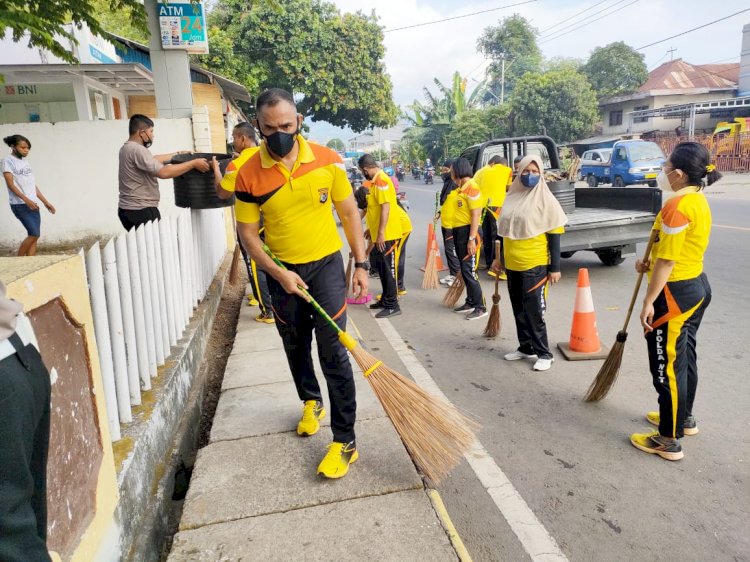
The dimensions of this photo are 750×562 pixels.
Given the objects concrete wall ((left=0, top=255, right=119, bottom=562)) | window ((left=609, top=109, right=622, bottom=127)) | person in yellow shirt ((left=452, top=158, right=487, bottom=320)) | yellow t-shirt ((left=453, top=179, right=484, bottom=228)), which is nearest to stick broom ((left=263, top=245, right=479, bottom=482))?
concrete wall ((left=0, top=255, right=119, bottom=562))

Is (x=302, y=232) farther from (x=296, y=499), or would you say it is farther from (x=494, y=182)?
(x=494, y=182)

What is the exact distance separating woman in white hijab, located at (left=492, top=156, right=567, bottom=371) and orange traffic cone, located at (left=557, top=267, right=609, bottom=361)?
0.36 metres

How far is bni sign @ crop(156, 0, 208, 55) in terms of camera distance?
23.3ft

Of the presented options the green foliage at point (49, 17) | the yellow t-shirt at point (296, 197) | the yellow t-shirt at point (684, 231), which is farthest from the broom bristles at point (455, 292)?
the green foliage at point (49, 17)

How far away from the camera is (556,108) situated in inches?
1358

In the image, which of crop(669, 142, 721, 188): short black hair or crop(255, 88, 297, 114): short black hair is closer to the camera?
crop(255, 88, 297, 114): short black hair

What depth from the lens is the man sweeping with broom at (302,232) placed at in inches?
103

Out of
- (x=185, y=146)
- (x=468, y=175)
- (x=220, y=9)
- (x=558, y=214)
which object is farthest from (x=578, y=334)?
(x=220, y=9)

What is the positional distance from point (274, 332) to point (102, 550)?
3.21 metres

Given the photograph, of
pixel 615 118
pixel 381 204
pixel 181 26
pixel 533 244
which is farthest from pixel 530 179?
pixel 615 118

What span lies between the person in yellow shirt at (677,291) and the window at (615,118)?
3848 centimetres

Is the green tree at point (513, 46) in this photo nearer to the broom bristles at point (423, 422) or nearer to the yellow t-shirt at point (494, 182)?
the yellow t-shirt at point (494, 182)

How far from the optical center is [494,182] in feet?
24.0

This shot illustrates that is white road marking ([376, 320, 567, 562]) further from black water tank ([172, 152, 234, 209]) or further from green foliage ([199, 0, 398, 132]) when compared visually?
green foliage ([199, 0, 398, 132])
